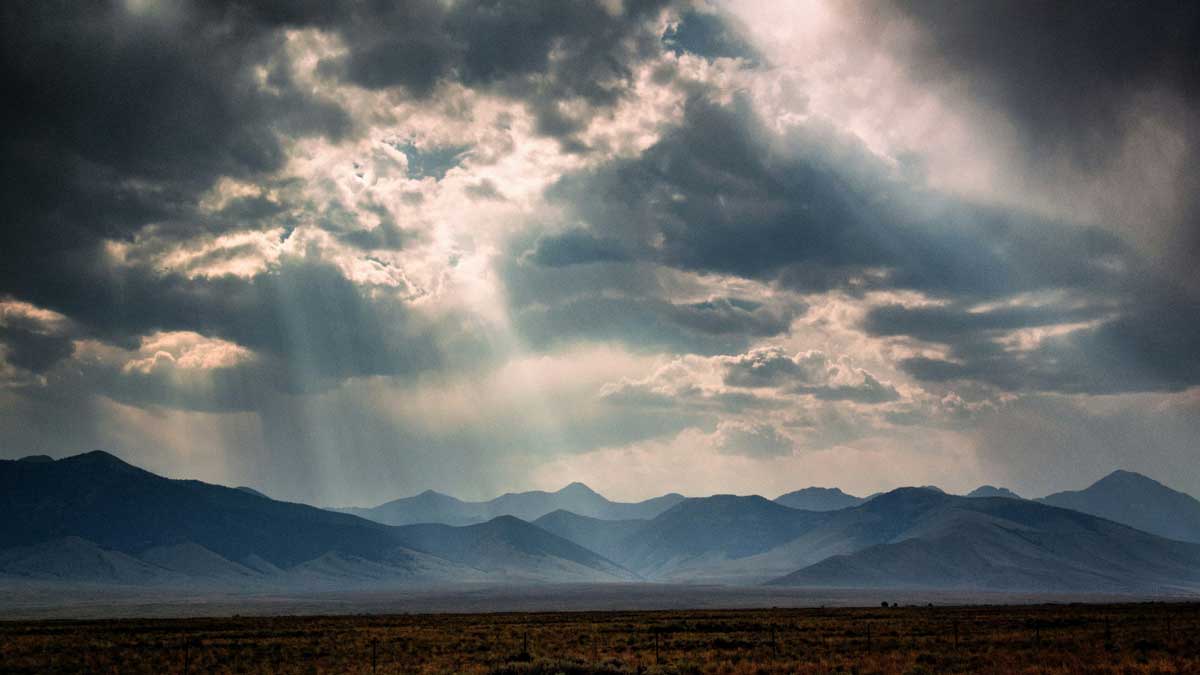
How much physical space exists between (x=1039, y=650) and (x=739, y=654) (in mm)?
15238

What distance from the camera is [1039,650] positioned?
49594mm

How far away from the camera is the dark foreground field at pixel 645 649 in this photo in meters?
43.1

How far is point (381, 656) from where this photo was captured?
55.1 metres

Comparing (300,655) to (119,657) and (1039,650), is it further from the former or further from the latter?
(1039,650)

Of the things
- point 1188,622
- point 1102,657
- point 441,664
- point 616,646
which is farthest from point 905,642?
point 1188,622

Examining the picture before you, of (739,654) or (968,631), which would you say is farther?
(968,631)

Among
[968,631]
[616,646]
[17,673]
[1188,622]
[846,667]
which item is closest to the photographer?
[846,667]

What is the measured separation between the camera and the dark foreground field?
43.1m

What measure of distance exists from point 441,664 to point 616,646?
1379 centimetres

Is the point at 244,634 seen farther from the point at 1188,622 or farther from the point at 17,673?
the point at 1188,622

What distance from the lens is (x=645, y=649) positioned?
57.2 metres

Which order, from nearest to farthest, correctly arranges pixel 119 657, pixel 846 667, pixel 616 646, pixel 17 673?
pixel 846 667 < pixel 17 673 < pixel 119 657 < pixel 616 646

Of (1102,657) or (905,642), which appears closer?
(1102,657)

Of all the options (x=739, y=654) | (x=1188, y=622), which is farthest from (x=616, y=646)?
(x=1188, y=622)
